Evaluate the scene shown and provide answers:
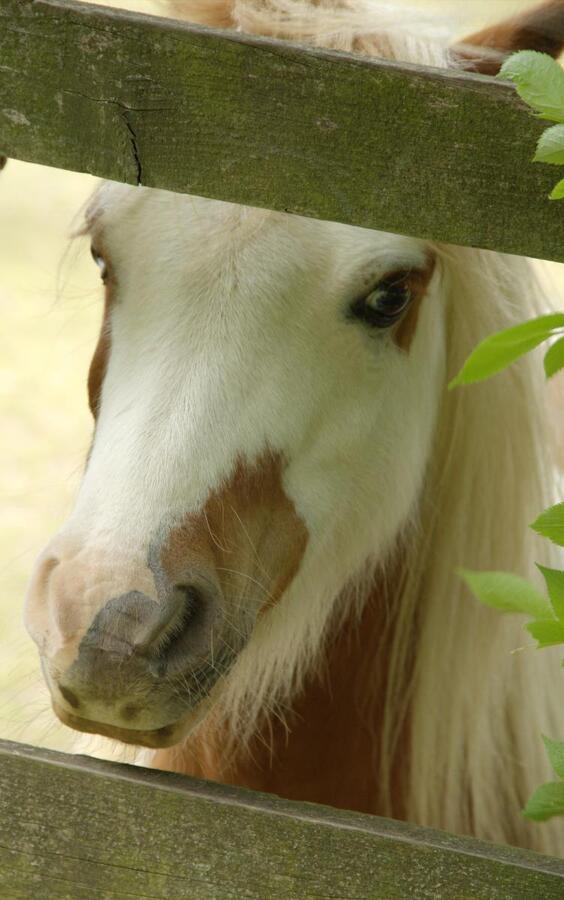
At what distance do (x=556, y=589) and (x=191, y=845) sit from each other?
1.23ft

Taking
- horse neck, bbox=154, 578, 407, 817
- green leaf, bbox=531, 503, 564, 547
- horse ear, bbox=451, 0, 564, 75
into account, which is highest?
horse ear, bbox=451, 0, 564, 75

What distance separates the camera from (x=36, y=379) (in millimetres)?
5910

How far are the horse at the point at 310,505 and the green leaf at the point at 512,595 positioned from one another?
31cm

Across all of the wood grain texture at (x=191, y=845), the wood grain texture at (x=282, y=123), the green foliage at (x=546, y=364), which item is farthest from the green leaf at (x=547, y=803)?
the wood grain texture at (x=282, y=123)

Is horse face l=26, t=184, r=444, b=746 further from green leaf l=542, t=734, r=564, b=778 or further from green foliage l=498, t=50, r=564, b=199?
green foliage l=498, t=50, r=564, b=199

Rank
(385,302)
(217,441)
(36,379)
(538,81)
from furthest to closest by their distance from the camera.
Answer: (36,379)
(385,302)
(217,441)
(538,81)

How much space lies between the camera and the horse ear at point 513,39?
5.02 feet

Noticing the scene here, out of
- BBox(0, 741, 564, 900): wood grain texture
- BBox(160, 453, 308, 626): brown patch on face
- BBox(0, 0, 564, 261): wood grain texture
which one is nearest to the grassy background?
BBox(160, 453, 308, 626): brown patch on face

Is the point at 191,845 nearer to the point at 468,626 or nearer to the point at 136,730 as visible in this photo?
the point at 136,730

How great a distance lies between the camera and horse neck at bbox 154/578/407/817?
1.83m

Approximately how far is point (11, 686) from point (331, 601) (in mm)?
988

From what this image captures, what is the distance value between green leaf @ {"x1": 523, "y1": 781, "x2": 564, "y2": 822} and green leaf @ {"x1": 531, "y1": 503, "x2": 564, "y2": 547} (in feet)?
0.58

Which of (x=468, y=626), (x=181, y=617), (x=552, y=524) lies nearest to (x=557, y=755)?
(x=552, y=524)

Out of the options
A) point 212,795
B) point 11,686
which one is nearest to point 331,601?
point 212,795
